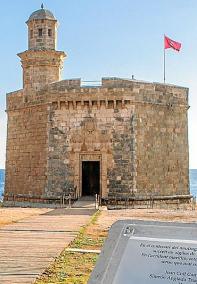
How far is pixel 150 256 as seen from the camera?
2.90 meters

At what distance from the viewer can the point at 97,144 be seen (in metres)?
Result: 21.6

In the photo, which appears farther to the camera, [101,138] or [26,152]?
[26,152]

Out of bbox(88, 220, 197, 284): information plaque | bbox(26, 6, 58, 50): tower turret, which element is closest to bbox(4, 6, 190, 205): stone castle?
bbox(26, 6, 58, 50): tower turret

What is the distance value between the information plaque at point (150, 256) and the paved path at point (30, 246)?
250 centimetres

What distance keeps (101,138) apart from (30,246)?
1411 cm

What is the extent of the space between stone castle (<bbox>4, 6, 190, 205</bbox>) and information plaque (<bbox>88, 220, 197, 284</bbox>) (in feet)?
59.2

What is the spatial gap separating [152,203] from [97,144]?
3.90m

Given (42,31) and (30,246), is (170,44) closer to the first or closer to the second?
(42,31)

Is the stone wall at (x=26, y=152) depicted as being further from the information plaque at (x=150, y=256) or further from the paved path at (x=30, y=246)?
the information plaque at (x=150, y=256)

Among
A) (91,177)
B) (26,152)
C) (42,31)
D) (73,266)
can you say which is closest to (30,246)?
(73,266)

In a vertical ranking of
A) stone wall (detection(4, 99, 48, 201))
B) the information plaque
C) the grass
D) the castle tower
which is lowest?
the grass

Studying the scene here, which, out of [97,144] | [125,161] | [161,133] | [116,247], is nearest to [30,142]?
[97,144]

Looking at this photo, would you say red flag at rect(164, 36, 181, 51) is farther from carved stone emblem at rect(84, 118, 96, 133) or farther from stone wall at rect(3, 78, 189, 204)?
carved stone emblem at rect(84, 118, 96, 133)

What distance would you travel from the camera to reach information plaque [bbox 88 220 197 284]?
2.77m
